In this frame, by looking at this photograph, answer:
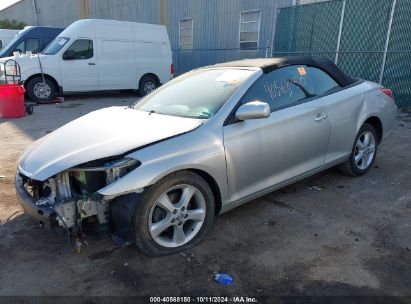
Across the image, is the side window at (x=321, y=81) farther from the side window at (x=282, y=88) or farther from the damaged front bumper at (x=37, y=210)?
the damaged front bumper at (x=37, y=210)

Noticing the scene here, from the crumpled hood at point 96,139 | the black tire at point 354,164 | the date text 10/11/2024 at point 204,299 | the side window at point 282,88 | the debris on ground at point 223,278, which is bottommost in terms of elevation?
the date text 10/11/2024 at point 204,299

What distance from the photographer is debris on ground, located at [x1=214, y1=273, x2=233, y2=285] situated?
107 inches

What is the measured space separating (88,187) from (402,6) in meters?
9.84

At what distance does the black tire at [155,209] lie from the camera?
2816 mm

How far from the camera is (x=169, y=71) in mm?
13703

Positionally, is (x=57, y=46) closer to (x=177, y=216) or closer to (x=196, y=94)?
(x=196, y=94)

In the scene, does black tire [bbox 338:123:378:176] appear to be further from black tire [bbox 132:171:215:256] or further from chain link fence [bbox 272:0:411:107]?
chain link fence [bbox 272:0:411:107]

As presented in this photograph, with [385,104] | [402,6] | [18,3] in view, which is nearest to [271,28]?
[402,6]

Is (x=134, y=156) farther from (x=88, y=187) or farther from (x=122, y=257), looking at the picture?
(x=122, y=257)

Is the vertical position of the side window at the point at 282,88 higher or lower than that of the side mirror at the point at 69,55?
higher

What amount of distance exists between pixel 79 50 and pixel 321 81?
9400 millimetres

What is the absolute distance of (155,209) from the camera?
298 cm

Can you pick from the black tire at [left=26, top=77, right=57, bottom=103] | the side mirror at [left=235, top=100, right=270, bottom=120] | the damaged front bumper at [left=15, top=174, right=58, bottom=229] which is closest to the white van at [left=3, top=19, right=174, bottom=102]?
the black tire at [left=26, top=77, right=57, bottom=103]

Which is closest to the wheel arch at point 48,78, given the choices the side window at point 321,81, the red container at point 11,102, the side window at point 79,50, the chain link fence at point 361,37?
the side window at point 79,50
